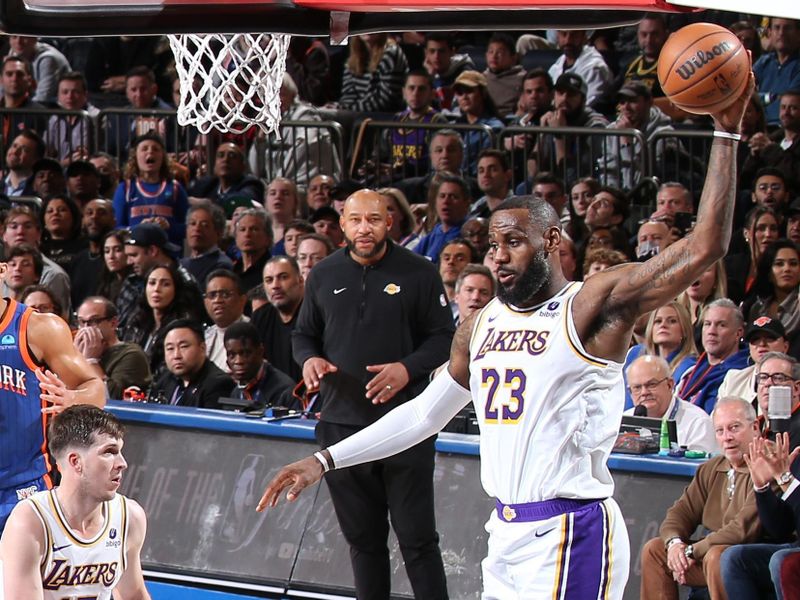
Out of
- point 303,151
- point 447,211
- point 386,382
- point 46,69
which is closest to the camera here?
point 386,382

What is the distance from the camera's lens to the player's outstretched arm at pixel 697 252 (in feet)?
15.8

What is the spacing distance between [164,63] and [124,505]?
1067cm

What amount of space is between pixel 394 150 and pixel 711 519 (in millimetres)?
6404

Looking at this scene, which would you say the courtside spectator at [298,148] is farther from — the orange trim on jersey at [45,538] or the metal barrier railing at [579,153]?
the orange trim on jersey at [45,538]

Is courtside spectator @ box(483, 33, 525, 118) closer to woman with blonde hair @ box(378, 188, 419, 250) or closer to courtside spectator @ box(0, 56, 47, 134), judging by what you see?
woman with blonde hair @ box(378, 188, 419, 250)

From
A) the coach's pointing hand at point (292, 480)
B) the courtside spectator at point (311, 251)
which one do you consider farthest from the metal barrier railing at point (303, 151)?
the coach's pointing hand at point (292, 480)

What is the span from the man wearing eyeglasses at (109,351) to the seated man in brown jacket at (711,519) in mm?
3864

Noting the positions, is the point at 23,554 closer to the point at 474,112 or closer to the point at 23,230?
the point at 23,230

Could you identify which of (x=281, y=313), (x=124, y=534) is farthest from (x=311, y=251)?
(x=124, y=534)

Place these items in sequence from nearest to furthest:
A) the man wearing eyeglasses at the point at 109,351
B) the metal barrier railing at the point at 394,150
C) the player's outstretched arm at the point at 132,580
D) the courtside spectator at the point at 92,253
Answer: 1. the player's outstretched arm at the point at 132,580
2. the man wearing eyeglasses at the point at 109,351
3. the courtside spectator at the point at 92,253
4. the metal barrier railing at the point at 394,150

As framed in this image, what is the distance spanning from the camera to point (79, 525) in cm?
584

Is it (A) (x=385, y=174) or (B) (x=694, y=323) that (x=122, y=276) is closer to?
(A) (x=385, y=174)

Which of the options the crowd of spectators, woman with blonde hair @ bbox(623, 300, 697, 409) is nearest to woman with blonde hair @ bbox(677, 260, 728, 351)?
the crowd of spectators

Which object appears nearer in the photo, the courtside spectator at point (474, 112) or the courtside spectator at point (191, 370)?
the courtside spectator at point (191, 370)
